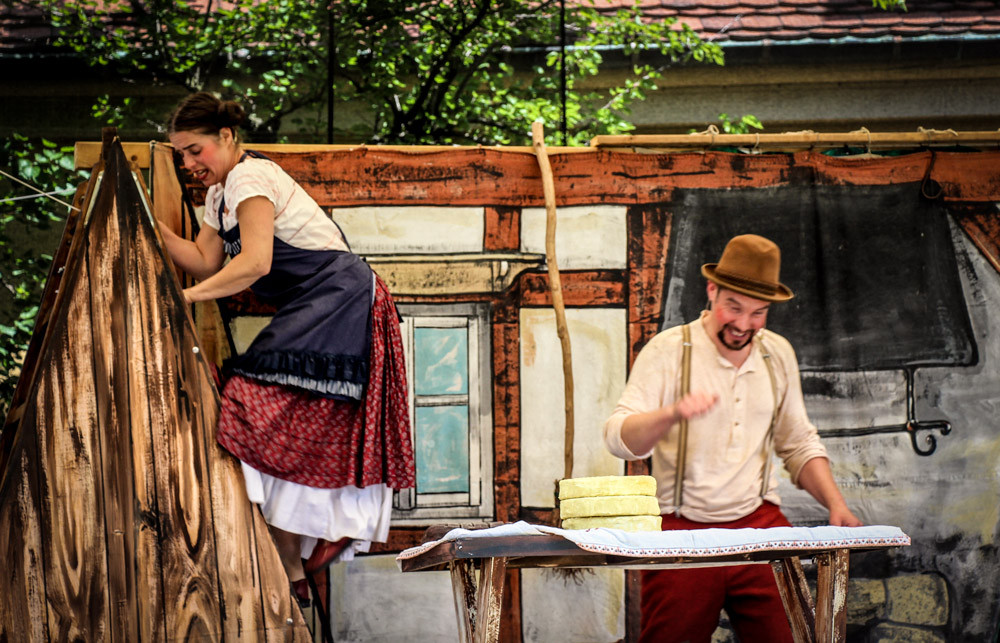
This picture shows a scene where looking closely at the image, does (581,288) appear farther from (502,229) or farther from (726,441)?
(726,441)

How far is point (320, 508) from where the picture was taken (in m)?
3.70

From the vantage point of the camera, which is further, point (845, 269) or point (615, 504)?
point (845, 269)

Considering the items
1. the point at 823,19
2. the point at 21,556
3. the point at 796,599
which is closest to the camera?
the point at 796,599

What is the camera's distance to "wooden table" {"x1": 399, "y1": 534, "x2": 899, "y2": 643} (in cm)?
277

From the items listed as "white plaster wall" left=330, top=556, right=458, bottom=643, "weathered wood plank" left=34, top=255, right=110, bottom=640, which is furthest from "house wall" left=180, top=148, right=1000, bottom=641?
"weathered wood plank" left=34, top=255, right=110, bottom=640

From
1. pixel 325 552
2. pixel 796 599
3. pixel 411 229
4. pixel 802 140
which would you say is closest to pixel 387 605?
pixel 325 552

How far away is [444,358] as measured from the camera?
445 centimetres

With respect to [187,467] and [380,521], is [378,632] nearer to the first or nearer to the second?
[380,521]

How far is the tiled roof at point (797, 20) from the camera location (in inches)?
269

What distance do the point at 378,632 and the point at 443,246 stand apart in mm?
1623

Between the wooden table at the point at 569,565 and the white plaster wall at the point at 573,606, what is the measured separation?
1.15 meters

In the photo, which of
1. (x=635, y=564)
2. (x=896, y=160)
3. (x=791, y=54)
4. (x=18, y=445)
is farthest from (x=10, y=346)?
(x=791, y=54)

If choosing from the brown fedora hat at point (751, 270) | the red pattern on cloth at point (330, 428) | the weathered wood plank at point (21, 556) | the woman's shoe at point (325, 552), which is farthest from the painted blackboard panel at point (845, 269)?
the weathered wood plank at point (21, 556)

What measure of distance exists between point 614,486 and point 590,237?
1.62 m
